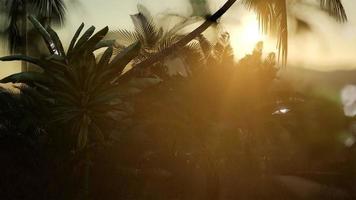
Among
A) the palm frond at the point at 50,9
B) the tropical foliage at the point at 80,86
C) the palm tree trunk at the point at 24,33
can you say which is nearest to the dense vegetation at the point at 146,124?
the tropical foliage at the point at 80,86

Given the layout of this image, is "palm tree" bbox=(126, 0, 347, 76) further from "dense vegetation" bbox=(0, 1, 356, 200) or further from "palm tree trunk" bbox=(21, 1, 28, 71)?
"palm tree trunk" bbox=(21, 1, 28, 71)

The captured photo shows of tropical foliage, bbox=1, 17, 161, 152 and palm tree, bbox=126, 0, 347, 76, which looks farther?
palm tree, bbox=126, 0, 347, 76

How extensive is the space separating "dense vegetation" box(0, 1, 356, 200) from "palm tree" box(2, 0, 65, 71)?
5.02 metres

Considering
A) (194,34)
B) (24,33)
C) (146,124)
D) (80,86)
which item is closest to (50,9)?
(24,33)

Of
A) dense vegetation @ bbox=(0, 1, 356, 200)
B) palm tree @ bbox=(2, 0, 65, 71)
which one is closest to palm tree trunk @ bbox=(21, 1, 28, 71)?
palm tree @ bbox=(2, 0, 65, 71)

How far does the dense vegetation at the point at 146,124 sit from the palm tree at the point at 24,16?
198 inches

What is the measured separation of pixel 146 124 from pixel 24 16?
13.8 meters

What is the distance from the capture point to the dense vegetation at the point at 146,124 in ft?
43.3

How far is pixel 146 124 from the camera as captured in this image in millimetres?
16281

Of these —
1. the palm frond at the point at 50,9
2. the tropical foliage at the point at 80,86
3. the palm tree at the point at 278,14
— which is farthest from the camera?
the palm frond at the point at 50,9

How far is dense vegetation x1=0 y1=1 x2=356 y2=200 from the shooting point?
1319 centimetres

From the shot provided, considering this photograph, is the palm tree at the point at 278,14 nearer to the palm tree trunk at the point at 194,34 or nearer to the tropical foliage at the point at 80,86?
the palm tree trunk at the point at 194,34

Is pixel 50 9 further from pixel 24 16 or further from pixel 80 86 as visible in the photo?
pixel 80 86

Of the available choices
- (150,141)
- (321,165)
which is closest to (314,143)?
(321,165)
